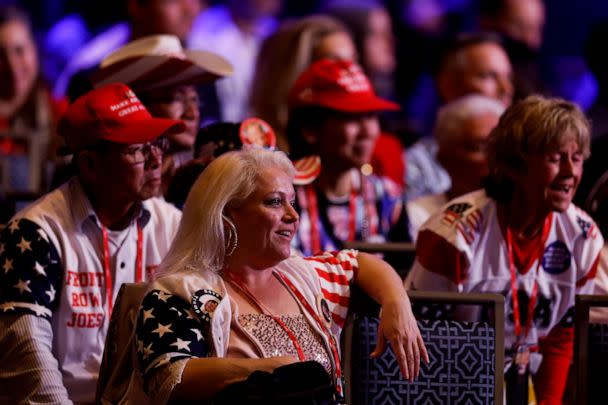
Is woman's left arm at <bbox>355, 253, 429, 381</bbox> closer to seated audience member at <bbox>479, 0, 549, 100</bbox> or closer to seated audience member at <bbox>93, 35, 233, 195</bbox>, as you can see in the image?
seated audience member at <bbox>93, 35, 233, 195</bbox>

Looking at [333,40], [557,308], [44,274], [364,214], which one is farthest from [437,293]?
[333,40]

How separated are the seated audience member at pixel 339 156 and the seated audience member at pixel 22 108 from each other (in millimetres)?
1686

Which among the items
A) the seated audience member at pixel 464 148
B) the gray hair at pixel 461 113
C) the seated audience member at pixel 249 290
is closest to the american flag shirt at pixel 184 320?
the seated audience member at pixel 249 290

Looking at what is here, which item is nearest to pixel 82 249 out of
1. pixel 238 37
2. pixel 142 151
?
pixel 142 151

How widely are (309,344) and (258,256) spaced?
0.88 ft

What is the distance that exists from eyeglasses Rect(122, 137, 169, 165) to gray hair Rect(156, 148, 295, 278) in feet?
1.90

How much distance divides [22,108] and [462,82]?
259 centimetres

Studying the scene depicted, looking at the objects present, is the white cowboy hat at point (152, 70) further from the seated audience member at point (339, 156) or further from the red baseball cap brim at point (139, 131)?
the red baseball cap brim at point (139, 131)

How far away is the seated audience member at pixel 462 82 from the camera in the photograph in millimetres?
6238

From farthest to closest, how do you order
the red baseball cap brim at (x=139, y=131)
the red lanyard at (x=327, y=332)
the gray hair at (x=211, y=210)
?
1. the red baseball cap brim at (x=139, y=131)
2. the red lanyard at (x=327, y=332)
3. the gray hair at (x=211, y=210)

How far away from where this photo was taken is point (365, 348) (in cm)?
335

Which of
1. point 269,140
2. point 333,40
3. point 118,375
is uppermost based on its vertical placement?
point 333,40

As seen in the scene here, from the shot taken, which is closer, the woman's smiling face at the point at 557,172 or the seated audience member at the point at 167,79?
the woman's smiling face at the point at 557,172

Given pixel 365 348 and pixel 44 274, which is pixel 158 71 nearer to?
pixel 44 274
